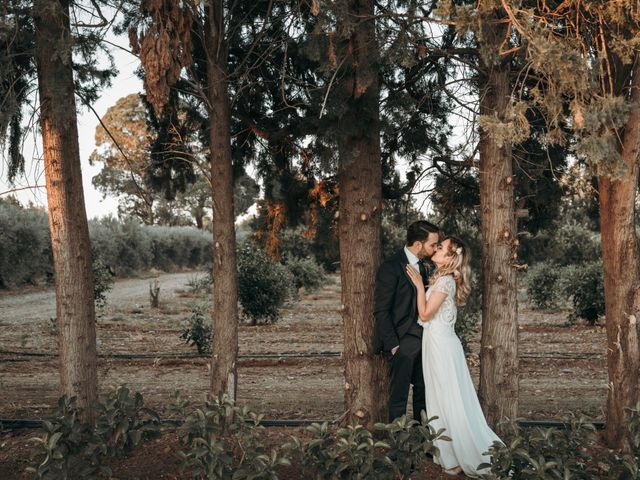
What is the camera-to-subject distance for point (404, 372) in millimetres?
5152

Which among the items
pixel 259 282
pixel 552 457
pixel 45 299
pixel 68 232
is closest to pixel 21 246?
pixel 45 299

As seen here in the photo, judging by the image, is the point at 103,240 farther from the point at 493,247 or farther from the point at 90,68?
the point at 493,247

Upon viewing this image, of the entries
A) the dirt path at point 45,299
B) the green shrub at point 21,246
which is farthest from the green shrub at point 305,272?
the green shrub at point 21,246

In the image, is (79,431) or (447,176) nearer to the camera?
(79,431)

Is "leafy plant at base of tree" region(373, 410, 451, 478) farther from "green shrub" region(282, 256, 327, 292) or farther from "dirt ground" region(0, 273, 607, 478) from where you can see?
"green shrub" region(282, 256, 327, 292)

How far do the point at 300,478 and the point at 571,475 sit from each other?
1711 mm

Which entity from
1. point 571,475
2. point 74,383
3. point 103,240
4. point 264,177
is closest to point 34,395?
point 74,383

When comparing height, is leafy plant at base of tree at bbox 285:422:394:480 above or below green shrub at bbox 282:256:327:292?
below

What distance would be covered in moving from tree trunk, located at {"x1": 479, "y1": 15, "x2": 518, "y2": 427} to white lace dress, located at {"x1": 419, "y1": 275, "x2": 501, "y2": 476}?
0.30 m

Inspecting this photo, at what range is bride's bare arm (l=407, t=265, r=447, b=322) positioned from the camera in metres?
5.02

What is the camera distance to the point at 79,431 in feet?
15.0

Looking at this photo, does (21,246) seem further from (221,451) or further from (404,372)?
(221,451)

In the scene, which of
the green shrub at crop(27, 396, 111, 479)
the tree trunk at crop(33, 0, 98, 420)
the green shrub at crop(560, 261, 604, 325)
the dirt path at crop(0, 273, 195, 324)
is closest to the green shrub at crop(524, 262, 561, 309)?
the green shrub at crop(560, 261, 604, 325)

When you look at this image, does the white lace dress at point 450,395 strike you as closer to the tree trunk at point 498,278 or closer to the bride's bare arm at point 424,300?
the bride's bare arm at point 424,300
